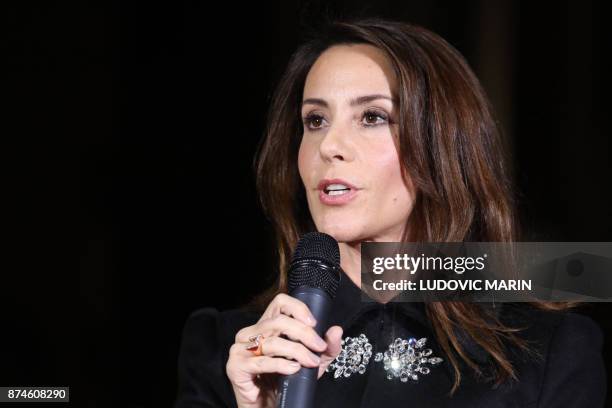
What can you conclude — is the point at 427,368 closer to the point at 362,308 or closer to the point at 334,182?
the point at 362,308

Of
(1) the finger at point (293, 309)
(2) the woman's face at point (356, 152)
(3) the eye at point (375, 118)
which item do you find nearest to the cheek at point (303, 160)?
(2) the woman's face at point (356, 152)

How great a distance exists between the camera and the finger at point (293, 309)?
811mm

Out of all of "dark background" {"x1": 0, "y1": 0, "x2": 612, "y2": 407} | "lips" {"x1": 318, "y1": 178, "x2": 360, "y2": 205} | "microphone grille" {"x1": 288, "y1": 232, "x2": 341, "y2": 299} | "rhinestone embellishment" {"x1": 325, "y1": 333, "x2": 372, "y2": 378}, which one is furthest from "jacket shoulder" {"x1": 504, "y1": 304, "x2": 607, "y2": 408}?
"microphone grille" {"x1": 288, "y1": 232, "x2": 341, "y2": 299}

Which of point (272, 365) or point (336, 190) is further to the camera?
point (336, 190)

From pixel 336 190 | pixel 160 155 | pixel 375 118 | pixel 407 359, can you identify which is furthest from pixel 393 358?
pixel 160 155

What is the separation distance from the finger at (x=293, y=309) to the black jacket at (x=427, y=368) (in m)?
0.43

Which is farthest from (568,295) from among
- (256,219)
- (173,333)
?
(173,333)

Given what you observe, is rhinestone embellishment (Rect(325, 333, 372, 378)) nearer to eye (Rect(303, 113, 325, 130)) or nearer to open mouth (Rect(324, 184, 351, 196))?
open mouth (Rect(324, 184, 351, 196))

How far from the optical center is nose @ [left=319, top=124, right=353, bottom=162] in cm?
125

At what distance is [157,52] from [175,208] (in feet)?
1.03

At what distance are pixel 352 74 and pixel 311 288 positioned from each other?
572mm

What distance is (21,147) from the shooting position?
1.44m

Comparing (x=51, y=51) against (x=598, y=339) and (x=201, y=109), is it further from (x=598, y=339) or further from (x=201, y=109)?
(x=598, y=339)

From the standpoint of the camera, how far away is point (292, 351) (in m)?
0.80
